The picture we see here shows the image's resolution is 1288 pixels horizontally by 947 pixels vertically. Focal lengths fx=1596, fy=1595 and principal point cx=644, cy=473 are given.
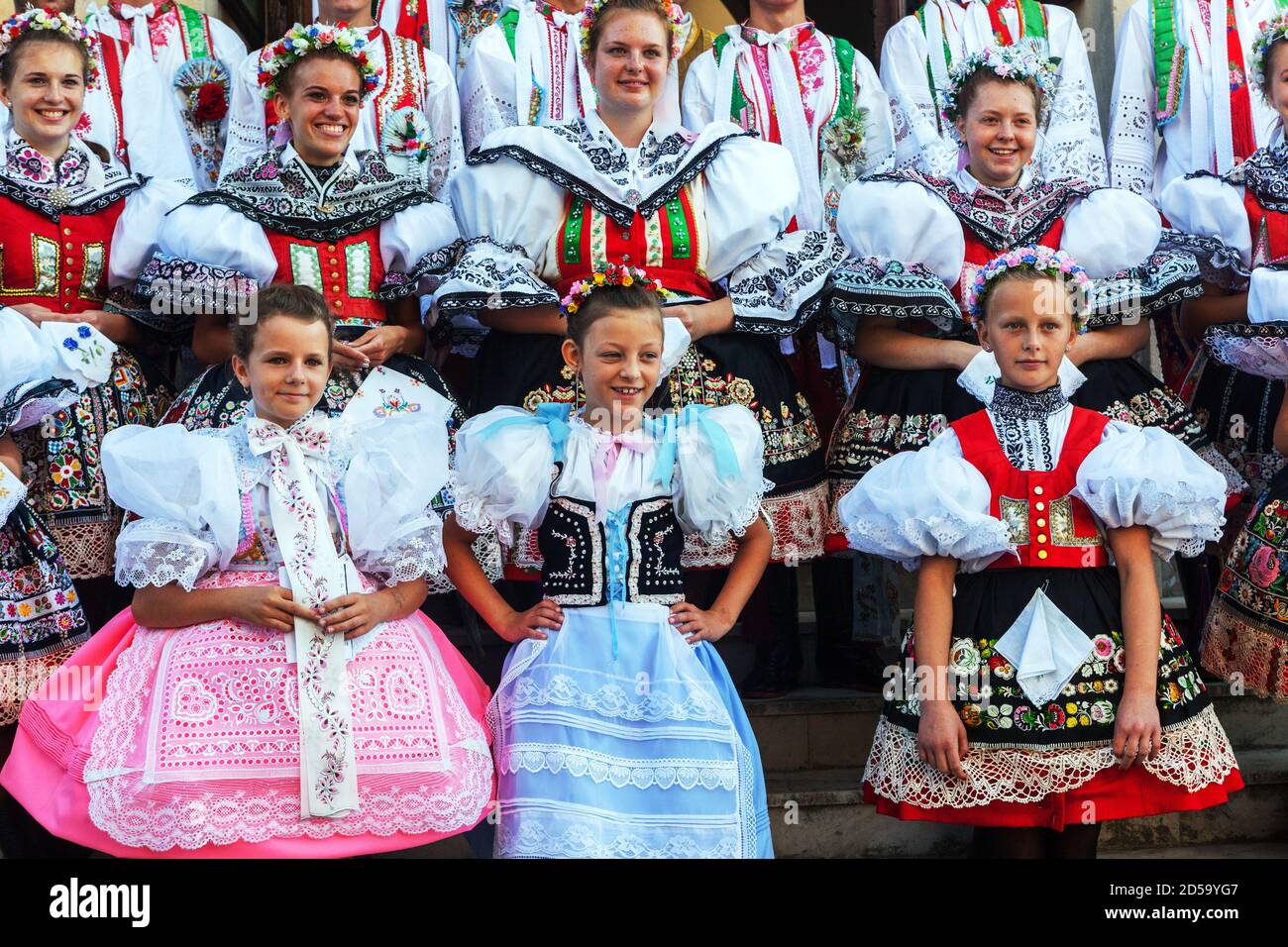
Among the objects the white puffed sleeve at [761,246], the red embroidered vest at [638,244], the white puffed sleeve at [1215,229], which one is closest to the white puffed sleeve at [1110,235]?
the white puffed sleeve at [1215,229]

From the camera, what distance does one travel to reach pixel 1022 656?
3250 mm

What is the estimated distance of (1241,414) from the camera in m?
4.25

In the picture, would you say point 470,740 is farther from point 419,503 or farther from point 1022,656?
point 1022,656

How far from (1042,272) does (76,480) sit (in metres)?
2.39

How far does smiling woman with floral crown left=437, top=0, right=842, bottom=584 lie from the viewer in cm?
407

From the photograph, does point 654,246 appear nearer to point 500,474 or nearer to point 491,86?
point 500,474

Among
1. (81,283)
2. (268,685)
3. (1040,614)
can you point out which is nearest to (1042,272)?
(1040,614)

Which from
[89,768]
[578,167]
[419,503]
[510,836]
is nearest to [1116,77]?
[578,167]

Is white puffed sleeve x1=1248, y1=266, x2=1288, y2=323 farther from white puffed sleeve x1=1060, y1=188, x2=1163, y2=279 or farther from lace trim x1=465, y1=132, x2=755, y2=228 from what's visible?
lace trim x1=465, y1=132, x2=755, y2=228

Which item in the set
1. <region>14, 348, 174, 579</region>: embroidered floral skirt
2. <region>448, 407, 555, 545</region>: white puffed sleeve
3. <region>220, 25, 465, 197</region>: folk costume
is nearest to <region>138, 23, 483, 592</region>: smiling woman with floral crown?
<region>14, 348, 174, 579</region>: embroidered floral skirt

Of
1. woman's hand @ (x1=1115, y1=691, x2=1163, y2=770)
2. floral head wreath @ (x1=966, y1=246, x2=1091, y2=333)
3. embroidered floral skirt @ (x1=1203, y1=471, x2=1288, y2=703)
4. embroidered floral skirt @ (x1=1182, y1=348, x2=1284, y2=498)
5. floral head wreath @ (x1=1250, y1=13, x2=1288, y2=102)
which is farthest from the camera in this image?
floral head wreath @ (x1=1250, y1=13, x2=1288, y2=102)

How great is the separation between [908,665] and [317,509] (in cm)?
128

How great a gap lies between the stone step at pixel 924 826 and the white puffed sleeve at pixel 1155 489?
2.83 ft

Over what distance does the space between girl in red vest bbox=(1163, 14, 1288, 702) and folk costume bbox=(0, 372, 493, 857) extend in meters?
1.79
